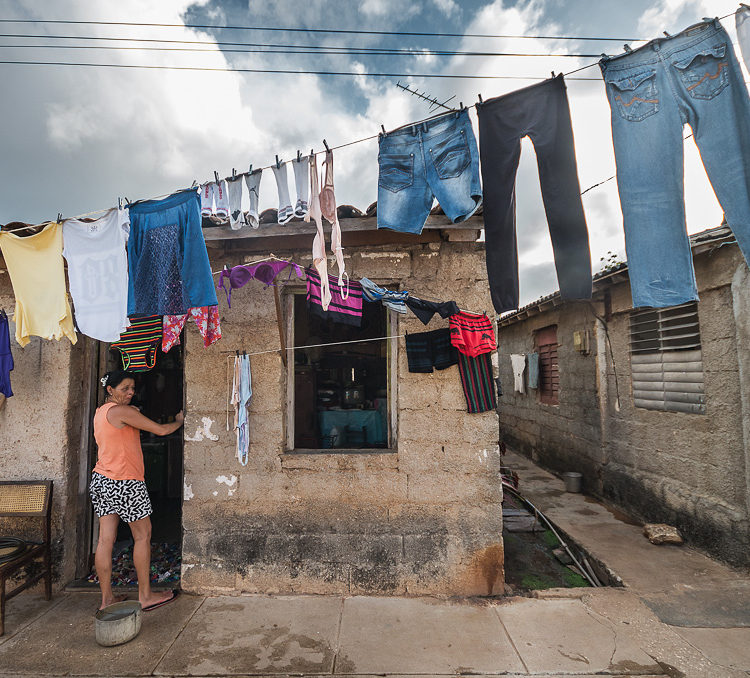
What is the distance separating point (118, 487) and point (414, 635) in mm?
2775

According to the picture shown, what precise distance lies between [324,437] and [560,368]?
19.5 feet

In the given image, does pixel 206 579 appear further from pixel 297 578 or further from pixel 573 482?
pixel 573 482

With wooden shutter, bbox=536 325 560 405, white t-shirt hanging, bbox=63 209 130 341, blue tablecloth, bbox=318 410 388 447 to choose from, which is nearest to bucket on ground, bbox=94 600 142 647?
white t-shirt hanging, bbox=63 209 130 341

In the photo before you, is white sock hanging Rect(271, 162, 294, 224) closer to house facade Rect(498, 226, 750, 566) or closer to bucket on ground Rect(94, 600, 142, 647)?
bucket on ground Rect(94, 600, 142, 647)

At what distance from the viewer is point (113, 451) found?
3785 mm

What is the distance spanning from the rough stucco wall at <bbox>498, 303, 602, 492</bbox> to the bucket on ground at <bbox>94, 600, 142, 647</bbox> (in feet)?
22.7

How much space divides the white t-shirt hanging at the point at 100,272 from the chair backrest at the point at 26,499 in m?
1.81

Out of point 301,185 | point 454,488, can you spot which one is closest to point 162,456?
point 454,488

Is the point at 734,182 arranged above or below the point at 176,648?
above

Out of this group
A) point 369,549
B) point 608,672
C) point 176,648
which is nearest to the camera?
point 608,672

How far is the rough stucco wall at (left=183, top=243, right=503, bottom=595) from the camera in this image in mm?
4094

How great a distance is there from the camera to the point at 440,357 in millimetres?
4152

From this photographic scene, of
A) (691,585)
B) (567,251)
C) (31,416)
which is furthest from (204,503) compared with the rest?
(691,585)

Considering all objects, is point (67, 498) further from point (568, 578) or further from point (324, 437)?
point (568, 578)
